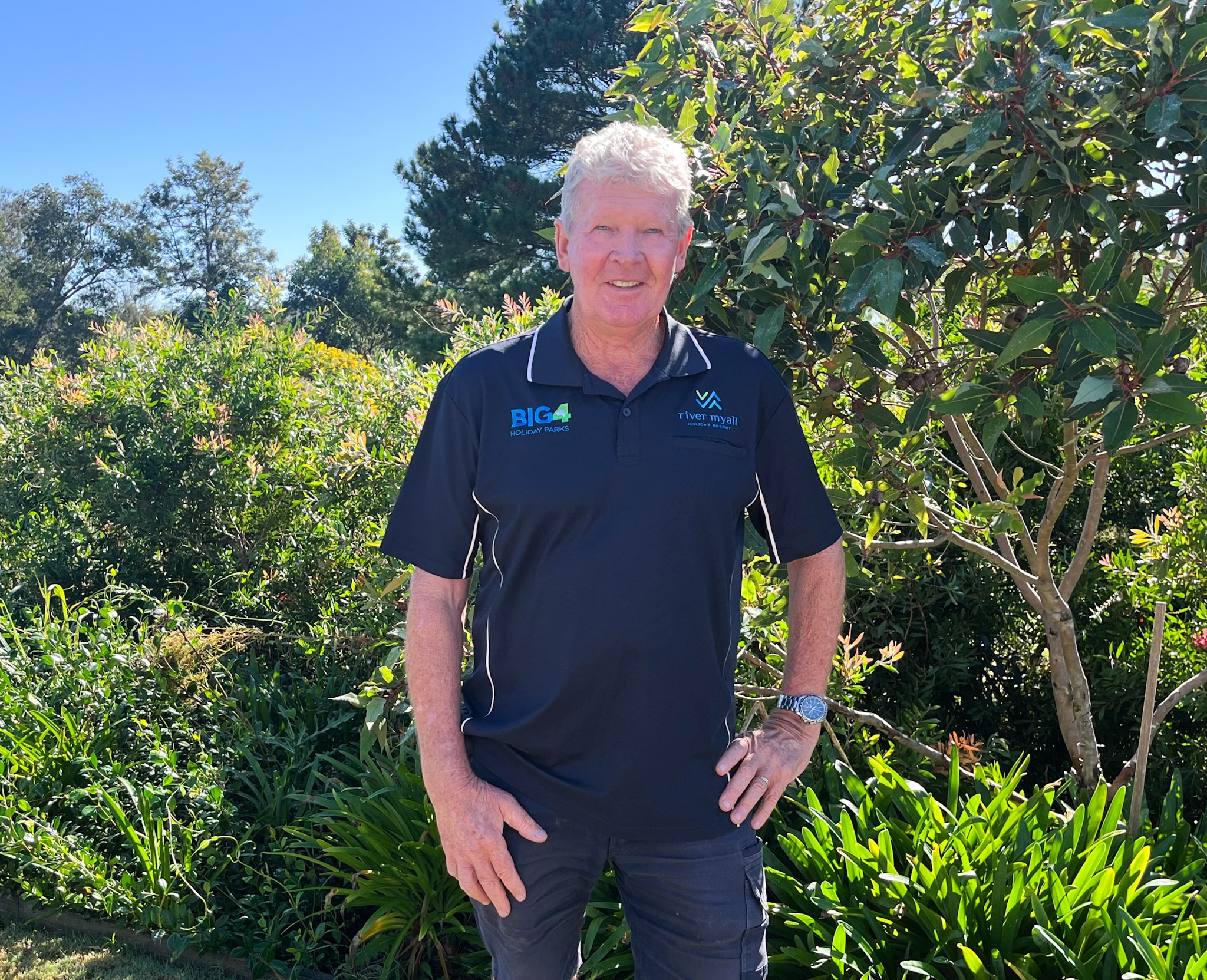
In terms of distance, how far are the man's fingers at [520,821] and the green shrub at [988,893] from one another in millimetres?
1057

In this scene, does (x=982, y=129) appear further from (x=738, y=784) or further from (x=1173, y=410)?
(x=738, y=784)

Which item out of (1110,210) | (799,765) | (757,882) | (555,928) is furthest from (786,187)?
(555,928)

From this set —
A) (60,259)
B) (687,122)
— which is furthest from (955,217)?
(60,259)

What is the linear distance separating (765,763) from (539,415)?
0.83 metres

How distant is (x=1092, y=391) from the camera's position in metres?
1.97

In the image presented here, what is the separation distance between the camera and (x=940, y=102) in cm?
221

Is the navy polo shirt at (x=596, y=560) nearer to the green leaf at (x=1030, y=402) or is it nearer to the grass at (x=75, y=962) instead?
the green leaf at (x=1030, y=402)

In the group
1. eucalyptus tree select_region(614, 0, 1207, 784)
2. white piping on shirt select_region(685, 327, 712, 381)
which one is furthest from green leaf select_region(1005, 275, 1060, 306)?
white piping on shirt select_region(685, 327, 712, 381)

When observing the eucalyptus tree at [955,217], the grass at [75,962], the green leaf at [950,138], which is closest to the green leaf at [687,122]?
the eucalyptus tree at [955,217]

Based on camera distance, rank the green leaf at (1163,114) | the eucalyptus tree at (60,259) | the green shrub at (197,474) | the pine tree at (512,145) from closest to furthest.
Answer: the green leaf at (1163,114) → the green shrub at (197,474) → the pine tree at (512,145) → the eucalyptus tree at (60,259)

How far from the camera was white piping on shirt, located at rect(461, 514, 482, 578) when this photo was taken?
2000 millimetres

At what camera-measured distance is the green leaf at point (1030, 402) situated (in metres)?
2.17

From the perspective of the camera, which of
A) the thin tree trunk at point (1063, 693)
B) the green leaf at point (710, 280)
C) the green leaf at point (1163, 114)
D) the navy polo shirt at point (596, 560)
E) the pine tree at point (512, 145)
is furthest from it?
the pine tree at point (512, 145)

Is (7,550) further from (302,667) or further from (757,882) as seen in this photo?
(757,882)
